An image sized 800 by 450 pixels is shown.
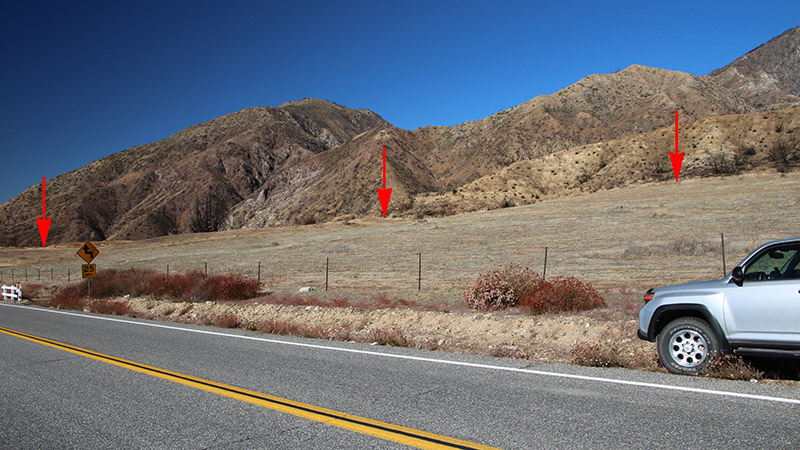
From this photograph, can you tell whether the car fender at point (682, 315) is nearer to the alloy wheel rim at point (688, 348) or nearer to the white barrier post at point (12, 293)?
the alloy wheel rim at point (688, 348)

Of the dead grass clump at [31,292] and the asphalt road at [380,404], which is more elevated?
the asphalt road at [380,404]

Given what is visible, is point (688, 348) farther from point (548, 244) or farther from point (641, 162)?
point (641, 162)

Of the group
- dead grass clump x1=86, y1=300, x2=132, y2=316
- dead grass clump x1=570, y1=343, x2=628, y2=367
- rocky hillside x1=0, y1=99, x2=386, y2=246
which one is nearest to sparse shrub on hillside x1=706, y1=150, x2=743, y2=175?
dead grass clump x1=570, y1=343, x2=628, y2=367

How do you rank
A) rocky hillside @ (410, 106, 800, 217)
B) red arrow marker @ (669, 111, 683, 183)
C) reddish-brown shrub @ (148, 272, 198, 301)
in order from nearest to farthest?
reddish-brown shrub @ (148, 272, 198, 301) → rocky hillside @ (410, 106, 800, 217) → red arrow marker @ (669, 111, 683, 183)

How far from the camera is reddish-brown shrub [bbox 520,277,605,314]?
12.4 m

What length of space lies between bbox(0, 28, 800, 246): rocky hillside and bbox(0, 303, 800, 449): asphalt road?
62.2m

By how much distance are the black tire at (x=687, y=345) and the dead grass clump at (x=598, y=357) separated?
74 cm

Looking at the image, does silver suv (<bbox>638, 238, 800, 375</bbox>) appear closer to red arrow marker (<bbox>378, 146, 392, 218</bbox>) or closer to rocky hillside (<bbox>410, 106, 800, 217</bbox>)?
rocky hillside (<bbox>410, 106, 800, 217</bbox>)

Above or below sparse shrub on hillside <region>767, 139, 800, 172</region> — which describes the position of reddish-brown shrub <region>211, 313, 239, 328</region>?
below

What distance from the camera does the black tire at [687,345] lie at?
6.66 metres

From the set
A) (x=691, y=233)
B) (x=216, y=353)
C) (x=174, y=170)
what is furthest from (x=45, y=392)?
(x=174, y=170)

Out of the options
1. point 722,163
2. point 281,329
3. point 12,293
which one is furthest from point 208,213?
point 281,329

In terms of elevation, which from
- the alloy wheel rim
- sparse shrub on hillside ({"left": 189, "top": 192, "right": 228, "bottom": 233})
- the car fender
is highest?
sparse shrub on hillside ({"left": 189, "top": 192, "right": 228, "bottom": 233})

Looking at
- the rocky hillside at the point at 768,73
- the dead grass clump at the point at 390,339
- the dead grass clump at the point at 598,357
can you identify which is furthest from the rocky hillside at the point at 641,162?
the rocky hillside at the point at 768,73
